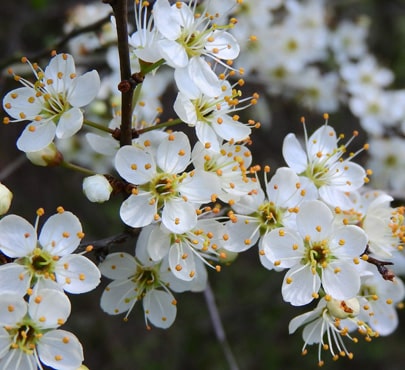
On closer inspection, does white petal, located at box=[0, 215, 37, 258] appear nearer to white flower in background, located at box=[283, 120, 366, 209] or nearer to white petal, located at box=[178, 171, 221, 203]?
white petal, located at box=[178, 171, 221, 203]

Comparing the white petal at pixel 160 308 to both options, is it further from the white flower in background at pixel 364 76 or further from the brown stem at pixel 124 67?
the white flower in background at pixel 364 76

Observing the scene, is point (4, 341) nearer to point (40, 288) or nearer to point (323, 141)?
point (40, 288)

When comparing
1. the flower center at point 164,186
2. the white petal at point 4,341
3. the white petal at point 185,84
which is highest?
the white petal at point 185,84

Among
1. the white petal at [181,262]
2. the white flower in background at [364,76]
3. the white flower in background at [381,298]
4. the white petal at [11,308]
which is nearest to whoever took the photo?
the white petal at [11,308]

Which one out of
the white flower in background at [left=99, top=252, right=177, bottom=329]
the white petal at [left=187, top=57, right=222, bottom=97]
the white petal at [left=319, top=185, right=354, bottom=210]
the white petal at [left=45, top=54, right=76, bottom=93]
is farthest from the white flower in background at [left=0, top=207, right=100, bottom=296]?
the white petal at [left=319, top=185, right=354, bottom=210]

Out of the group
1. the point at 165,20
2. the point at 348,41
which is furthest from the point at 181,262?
the point at 348,41

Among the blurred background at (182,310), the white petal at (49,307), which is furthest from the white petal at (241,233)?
the blurred background at (182,310)
